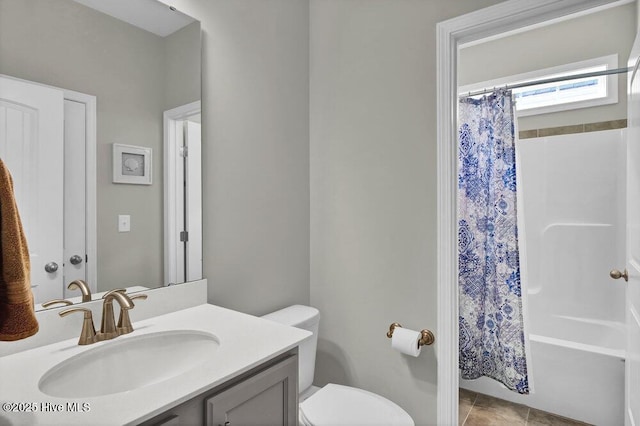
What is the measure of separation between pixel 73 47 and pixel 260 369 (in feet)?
3.55

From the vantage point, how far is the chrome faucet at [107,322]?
3.17 ft

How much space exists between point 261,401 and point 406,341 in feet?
2.73

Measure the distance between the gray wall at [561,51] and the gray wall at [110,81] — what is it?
244 cm

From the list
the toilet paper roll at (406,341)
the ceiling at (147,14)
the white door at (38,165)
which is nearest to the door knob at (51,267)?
the white door at (38,165)

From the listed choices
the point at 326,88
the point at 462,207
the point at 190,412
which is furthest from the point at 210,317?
the point at 462,207

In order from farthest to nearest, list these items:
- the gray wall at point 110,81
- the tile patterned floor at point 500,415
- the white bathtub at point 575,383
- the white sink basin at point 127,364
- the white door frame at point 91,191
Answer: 1. the tile patterned floor at point 500,415
2. the white bathtub at point 575,383
3. the white door frame at point 91,191
4. the gray wall at point 110,81
5. the white sink basin at point 127,364

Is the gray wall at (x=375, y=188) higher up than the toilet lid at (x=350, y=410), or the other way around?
the gray wall at (x=375, y=188)

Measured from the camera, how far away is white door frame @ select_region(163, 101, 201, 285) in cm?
128

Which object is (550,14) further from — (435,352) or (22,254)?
(22,254)

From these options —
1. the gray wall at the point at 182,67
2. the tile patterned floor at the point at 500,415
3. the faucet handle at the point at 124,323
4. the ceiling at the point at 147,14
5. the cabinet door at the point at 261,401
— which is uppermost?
the ceiling at the point at 147,14

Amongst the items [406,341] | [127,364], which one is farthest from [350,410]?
[127,364]

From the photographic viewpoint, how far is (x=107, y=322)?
1.00 metres

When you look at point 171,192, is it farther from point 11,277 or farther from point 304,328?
point 304,328

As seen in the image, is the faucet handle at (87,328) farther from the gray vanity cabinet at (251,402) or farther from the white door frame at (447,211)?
the white door frame at (447,211)
